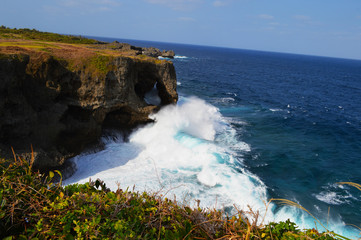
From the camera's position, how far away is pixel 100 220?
152 inches

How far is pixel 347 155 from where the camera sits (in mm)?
23344

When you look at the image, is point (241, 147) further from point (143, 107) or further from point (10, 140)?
point (10, 140)

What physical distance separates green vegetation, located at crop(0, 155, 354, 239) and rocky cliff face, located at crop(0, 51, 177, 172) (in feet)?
41.2

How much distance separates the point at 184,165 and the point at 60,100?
11.0 metres

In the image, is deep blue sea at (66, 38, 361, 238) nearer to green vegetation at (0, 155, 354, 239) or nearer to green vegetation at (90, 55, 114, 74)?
green vegetation at (0, 155, 354, 239)

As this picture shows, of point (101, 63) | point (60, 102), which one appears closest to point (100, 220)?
point (60, 102)

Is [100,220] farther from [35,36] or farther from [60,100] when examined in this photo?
[35,36]

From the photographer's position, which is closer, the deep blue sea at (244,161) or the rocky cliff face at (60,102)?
the rocky cliff face at (60,102)

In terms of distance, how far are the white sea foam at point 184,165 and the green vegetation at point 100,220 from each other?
8.41 m

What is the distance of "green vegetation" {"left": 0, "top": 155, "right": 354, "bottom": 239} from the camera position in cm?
356

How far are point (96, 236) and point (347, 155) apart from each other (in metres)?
27.0

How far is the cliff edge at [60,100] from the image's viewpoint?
14656 millimetres

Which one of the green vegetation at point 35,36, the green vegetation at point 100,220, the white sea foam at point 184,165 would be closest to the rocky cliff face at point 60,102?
the white sea foam at point 184,165

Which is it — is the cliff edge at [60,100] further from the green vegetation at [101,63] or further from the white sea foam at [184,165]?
the white sea foam at [184,165]
